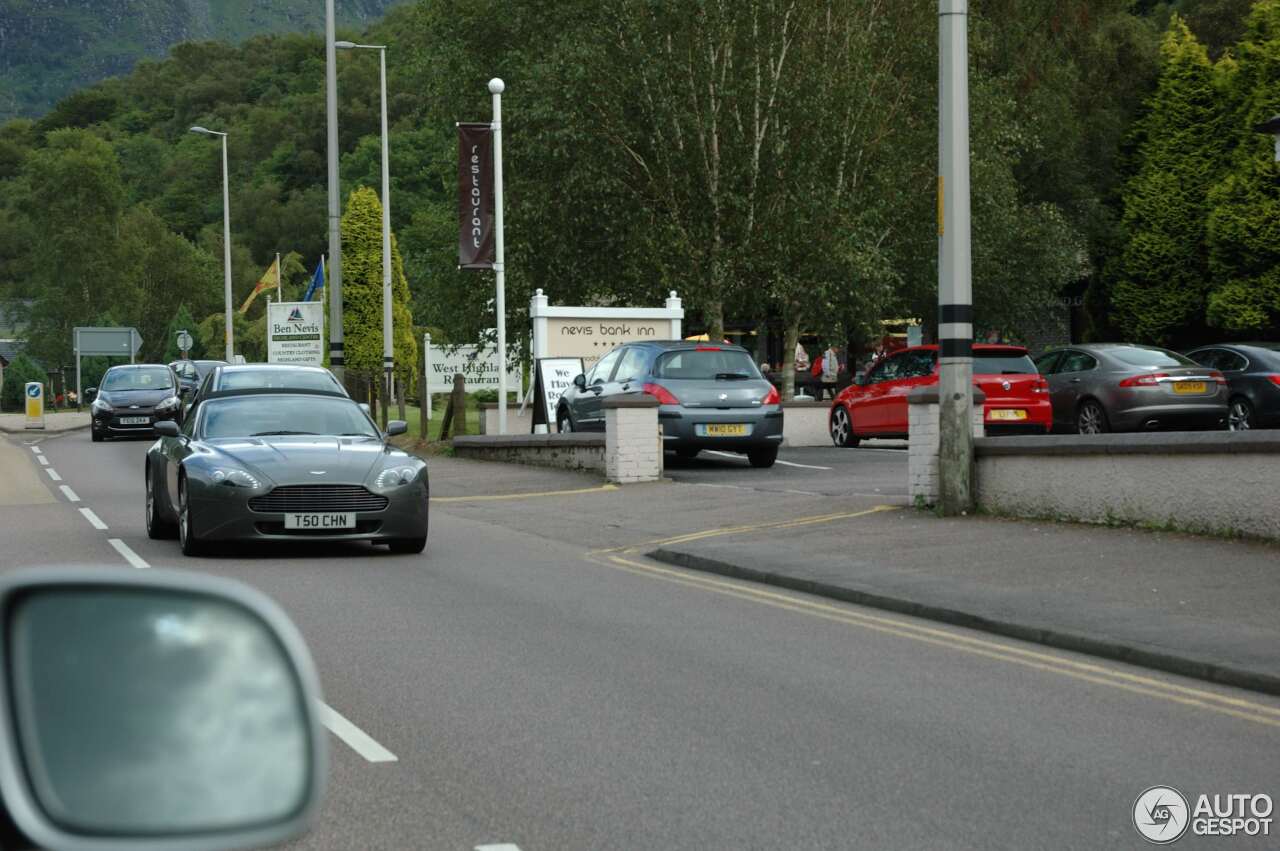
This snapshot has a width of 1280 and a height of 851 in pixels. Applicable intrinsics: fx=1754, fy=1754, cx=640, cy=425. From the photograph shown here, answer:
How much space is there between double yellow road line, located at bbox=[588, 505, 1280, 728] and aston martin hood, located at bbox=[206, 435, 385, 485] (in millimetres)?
2068

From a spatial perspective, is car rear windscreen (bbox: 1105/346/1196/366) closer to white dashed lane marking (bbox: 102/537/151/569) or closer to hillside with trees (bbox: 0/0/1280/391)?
hillside with trees (bbox: 0/0/1280/391)

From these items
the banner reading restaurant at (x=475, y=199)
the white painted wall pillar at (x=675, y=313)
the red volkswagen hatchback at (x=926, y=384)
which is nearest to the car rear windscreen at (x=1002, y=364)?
the red volkswagen hatchback at (x=926, y=384)

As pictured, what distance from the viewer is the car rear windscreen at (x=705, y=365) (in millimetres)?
24094

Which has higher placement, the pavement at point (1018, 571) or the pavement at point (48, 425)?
the pavement at point (1018, 571)

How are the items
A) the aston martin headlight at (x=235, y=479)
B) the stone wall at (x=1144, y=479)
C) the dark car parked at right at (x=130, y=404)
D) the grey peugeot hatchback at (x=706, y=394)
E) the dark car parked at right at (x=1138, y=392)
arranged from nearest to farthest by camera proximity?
the stone wall at (x=1144, y=479)
the aston martin headlight at (x=235, y=479)
the grey peugeot hatchback at (x=706, y=394)
the dark car parked at right at (x=1138, y=392)
the dark car parked at right at (x=130, y=404)

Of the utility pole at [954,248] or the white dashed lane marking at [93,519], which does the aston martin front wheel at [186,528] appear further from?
the utility pole at [954,248]

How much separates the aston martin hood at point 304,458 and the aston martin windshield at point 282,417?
321 mm

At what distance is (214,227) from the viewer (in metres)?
→ 120

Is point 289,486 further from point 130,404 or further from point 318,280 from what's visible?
point 318,280

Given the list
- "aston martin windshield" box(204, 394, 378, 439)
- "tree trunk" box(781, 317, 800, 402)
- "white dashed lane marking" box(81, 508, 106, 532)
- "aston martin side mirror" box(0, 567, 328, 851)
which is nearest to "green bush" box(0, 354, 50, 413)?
"tree trunk" box(781, 317, 800, 402)

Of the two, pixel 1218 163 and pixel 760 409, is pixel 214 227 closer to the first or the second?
pixel 1218 163

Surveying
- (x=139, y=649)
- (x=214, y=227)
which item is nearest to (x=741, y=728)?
(x=139, y=649)

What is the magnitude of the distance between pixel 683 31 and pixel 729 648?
27.1 meters

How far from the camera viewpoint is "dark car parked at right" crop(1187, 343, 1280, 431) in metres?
A: 26.8
